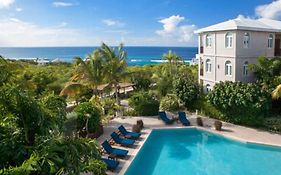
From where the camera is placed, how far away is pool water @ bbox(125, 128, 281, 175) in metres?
14.7

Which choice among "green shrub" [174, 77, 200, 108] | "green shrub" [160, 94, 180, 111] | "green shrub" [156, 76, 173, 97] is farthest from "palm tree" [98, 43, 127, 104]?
"green shrub" [174, 77, 200, 108]

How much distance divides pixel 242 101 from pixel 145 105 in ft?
26.7

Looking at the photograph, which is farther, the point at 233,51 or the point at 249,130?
the point at 233,51

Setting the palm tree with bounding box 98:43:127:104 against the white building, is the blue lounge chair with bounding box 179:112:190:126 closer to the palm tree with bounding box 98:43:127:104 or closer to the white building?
the white building

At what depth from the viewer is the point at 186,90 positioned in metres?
24.8

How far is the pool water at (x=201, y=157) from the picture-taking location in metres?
14.7

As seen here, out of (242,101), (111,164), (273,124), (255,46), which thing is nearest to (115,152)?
(111,164)

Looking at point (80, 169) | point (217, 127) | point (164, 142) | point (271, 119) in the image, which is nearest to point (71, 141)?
point (80, 169)

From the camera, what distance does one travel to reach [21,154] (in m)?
6.31

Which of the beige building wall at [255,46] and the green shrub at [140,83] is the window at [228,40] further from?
the green shrub at [140,83]

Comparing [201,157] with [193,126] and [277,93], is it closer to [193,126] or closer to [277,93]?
[193,126]

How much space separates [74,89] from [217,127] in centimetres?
1199

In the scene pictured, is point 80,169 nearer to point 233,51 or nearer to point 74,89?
point 74,89

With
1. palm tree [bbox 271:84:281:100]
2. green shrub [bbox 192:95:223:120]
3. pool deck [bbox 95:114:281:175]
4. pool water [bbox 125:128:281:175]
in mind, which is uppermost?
palm tree [bbox 271:84:281:100]
